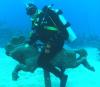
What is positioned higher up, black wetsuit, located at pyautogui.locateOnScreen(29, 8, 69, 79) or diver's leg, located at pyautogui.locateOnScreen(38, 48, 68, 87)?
black wetsuit, located at pyautogui.locateOnScreen(29, 8, 69, 79)

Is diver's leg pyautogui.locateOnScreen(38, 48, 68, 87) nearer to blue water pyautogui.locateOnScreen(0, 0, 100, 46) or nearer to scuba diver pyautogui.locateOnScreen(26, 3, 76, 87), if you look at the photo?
scuba diver pyautogui.locateOnScreen(26, 3, 76, 87)

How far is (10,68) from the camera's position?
36.4 ft

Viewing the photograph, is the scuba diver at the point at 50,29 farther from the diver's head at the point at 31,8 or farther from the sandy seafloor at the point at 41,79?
the sandy seafloor at the point at 41,79

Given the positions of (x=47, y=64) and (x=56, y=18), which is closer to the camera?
(x=56, y=18)

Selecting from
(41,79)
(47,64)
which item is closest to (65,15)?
(41,79)

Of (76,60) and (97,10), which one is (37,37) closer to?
(76,60)

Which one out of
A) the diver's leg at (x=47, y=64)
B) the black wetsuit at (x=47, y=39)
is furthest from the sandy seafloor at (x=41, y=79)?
the black wetsuit at (x=47, y=39)

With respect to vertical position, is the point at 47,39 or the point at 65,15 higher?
the point at 65,15

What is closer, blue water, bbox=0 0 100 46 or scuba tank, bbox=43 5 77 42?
scuba tank, bbox=43 5 77 42

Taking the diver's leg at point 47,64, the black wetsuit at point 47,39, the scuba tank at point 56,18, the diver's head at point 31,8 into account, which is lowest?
the diver's leg at point 47,64

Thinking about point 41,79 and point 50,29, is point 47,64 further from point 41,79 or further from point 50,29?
point 41,79

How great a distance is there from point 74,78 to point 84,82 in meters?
0.60

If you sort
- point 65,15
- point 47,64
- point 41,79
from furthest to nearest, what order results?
point 65,15 < point 41,79 < point 47,64

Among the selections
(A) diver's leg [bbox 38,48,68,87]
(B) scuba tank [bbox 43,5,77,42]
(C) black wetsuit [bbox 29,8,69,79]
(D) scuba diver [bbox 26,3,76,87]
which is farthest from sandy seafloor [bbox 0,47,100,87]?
(B) scuba tank [bbox 43,5,77,42]
